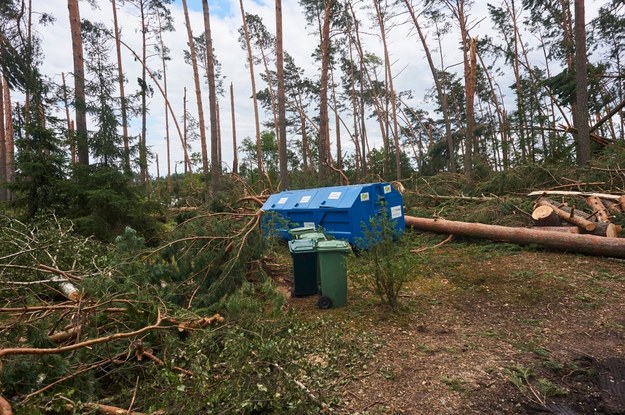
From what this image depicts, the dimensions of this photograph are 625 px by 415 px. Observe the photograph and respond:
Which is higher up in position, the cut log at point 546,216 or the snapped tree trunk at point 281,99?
the snapped tree trunk at point 281,99

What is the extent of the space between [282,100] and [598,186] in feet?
32.2

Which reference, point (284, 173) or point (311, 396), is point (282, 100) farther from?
point (311, 396)

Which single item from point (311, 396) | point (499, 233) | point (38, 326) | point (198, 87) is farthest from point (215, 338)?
point (198, 87)

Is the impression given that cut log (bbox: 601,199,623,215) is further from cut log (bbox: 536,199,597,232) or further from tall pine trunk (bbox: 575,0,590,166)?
tall pine trunk (bbox: 575,0,590,166)

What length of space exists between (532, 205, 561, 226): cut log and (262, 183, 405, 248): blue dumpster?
263 centimetres

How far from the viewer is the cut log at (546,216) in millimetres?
6855

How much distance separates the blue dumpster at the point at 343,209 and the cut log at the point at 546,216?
8.62 ft

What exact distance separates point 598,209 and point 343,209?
5056 mm

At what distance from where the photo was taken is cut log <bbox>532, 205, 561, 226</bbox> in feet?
22.5

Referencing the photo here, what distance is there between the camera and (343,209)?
6.43 metres

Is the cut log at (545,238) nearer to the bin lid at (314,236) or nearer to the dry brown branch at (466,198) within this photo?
the dry brown branch at (466,198)

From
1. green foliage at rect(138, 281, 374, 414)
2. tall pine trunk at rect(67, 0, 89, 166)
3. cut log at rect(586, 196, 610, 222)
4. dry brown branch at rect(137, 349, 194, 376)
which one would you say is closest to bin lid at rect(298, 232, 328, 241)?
green foliage at rect(138, 281, 374, 414)

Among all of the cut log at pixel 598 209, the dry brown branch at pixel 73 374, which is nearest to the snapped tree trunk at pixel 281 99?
the cut log at pixel 598 209

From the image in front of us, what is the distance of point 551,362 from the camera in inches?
113
